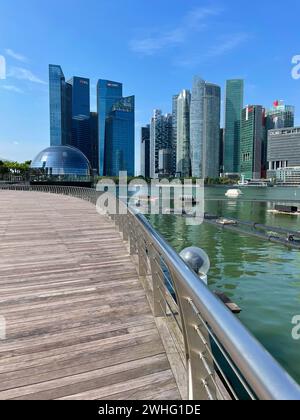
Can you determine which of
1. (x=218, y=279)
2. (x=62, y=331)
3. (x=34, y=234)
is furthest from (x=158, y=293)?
(x=218, y=279)

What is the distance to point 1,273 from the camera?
6.26 metres

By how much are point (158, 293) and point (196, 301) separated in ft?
8.62

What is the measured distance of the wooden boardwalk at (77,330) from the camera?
2.95 meters

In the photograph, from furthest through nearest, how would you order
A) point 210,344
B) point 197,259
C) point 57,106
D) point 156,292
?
point 57,106 → point 197,259 → point 156,292 → point 210,344

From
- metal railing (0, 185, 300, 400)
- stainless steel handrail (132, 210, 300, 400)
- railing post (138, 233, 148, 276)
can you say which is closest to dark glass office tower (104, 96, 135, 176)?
railing post (138, 233, 148, 276)

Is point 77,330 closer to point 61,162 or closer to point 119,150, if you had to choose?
point 61,162

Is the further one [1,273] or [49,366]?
[1,273]

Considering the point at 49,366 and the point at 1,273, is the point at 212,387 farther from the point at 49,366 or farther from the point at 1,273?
the point at 1,273

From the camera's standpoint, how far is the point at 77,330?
4.04m

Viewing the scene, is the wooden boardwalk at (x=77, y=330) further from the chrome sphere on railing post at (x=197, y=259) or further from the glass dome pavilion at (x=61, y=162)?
the glass dome pavilion at (x=61, y=162)

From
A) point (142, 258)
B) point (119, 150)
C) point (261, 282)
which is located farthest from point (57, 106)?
point (142, 258)

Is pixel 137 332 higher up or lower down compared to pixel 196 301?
lower down

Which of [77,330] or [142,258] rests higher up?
[142,258]

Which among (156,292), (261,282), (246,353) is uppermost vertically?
(246,353)
